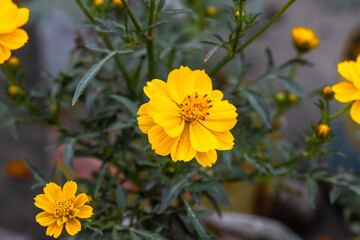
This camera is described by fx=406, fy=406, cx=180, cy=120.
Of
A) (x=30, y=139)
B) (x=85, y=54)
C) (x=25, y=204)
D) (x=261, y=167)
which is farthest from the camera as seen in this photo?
(x=30, y=139)

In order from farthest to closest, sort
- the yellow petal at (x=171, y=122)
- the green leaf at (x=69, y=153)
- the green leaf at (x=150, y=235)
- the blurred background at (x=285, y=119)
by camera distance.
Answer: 1. the blurred background at (x=285, y=119)
2. the green leaf at (x=69, y=153)
3. the green leaf at (x=150, y=235)
4. the yellow petal at (x=171, y=122)

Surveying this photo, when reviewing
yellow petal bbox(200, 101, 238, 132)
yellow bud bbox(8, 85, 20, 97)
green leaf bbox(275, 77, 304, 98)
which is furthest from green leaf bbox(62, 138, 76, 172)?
green leaf bbox(275, 77, 304, 98)

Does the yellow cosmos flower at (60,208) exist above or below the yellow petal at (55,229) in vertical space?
above

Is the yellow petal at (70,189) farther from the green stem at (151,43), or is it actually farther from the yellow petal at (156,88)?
the green stem at (151,43)

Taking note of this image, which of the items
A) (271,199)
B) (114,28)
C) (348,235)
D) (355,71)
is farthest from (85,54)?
(348,235)

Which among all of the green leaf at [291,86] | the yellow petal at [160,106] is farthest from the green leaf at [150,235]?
the green leaf at [291,86]

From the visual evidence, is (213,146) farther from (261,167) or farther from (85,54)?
(85,54)
